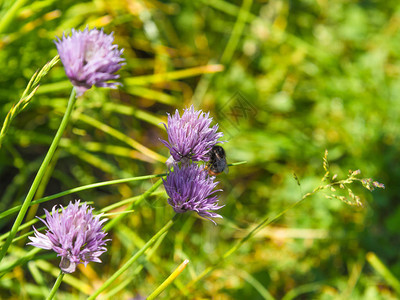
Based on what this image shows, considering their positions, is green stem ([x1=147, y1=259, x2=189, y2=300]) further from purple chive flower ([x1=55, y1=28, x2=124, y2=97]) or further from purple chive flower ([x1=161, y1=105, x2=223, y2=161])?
purple chive flower ([x1=55, y1=28, x2=124, y2=97])

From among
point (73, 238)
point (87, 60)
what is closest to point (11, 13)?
point (87, 60)

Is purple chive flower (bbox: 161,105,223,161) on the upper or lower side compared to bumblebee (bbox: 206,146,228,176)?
upper

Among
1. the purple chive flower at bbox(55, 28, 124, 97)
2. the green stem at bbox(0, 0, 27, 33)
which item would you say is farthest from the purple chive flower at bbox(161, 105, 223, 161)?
the green stem at bbox(0, 0, 27, 33)

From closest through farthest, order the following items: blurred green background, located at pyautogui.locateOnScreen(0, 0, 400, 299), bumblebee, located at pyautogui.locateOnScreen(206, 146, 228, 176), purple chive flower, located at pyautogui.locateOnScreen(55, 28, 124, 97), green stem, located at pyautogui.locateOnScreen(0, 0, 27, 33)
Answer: purple chive flower, located at pyautogui.locateOnScreen(55, 28, 124, 97), bumblebee, located at pyautogui.locateOnScreen(206, 146, 228, 176), green stem, located at pyautogui.locateOnScreen(0, 0, 27, 33), blurred green background, located at pyautogui.locateOnScreen(0, 0, 400, 299)

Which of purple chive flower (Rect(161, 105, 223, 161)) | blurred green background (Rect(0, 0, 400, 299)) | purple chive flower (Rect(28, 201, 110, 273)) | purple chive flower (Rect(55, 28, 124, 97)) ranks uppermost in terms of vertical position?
purple chive flower (Rect(55, 28, 124, 97))

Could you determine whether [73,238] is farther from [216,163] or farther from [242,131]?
[242,131]
